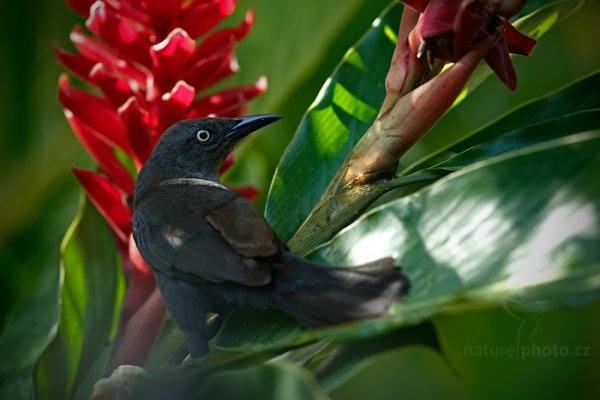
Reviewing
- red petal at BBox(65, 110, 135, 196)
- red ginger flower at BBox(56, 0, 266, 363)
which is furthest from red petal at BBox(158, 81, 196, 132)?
red petal at BBox(65, 110, 135, 196)

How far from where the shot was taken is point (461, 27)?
0.95 meters

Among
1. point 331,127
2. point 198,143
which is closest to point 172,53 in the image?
point 198,143

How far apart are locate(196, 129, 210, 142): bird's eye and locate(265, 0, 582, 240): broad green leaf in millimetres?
151

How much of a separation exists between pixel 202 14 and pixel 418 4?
448 mm

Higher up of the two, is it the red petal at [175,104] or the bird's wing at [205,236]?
the red petal at [175,104]

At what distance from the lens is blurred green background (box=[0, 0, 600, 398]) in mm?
1852

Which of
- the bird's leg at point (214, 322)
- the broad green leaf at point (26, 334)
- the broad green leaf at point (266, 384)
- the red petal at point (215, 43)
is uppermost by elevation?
the red petal at point (215, 43)

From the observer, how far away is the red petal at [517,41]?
3.50 feet

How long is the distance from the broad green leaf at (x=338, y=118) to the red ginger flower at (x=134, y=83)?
0.12m

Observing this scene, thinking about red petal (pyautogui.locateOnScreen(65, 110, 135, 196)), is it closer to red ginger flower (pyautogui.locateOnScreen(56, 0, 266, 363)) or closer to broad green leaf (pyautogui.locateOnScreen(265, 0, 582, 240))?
red ginger flower (pyautogui.locateOnScreen(56, 0, 266, 363))

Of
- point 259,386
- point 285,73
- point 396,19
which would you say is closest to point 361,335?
point 259,386

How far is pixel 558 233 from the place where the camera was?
779 mm

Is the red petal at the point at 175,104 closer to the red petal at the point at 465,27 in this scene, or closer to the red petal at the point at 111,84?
the red petal at the point at 111,84

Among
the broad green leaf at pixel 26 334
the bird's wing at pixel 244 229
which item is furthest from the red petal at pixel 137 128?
the broad green leaf at pixel 26 334
